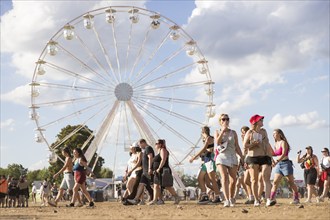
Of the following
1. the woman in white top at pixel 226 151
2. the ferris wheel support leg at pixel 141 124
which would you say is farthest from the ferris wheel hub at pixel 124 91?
the woman in white top at pixel 226 151

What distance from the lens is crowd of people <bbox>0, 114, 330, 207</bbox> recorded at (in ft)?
40.0

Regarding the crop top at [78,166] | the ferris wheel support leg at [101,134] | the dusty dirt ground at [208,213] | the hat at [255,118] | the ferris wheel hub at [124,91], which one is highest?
the ferris wheel hub at [124,91]

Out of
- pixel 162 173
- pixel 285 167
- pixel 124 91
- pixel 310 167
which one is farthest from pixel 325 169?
pixel 124 91

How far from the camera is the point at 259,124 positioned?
12203 millimetres

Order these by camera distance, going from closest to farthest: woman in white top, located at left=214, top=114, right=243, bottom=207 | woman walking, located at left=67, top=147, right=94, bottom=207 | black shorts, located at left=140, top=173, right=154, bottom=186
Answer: woman in white top, located at left=214, top=114, right=243, bottom=207 → woman walking, located at left=67, top=147, right=94, bottom=207 → black shorts, located at left=140, top=173, right=154, bottom=186

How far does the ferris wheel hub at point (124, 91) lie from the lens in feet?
109

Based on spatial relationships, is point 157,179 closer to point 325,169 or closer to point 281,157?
point 281,157

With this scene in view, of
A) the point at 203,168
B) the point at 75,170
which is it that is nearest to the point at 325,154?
the point at 203,168

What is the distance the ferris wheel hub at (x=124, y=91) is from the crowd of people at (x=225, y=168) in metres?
15.6

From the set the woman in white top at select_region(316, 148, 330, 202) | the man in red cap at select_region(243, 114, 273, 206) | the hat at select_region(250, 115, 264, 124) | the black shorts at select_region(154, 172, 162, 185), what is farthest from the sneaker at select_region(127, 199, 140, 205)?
the woman in white top at select_region(316, 148, 330, 202)

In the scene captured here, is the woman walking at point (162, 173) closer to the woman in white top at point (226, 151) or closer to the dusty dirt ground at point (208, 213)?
the dusty dirt ground at point (208, 213)

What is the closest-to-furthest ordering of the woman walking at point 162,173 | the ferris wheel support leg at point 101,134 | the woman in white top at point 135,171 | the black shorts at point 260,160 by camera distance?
the black shorts at point 260,160 → the woman walking at point 162,173 → the woman in white top at point 135,171 → the ferris wheel support leg at point 101,134

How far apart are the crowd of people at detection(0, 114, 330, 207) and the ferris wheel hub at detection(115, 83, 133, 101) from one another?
15621 millimetres

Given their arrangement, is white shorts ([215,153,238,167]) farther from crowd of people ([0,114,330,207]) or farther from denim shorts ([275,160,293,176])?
denim shorts ([275,160,293,176])
